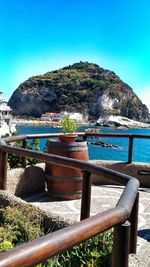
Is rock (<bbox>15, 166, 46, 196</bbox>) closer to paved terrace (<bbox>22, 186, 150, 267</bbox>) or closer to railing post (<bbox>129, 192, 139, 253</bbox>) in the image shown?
paved terrace (<bbox>22, 186, 150, 267</bbox>)

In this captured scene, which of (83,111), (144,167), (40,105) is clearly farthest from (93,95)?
(144,167)

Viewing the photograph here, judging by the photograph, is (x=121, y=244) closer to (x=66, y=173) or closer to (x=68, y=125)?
(x=66, y=173)

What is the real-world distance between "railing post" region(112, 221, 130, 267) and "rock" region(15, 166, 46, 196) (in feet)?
12.5

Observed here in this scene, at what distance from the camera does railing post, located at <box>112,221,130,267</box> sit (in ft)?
5.76

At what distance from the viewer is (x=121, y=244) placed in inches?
70.2

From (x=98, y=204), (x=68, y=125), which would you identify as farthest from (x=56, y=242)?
(x=68, y=125)

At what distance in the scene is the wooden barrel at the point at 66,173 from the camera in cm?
561

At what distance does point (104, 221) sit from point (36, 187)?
4490 mm

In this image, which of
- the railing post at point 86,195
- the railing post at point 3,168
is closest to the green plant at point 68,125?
the railing post at point 3,168

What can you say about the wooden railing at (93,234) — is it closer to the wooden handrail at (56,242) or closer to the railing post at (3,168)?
the wooden handrail at (56,242)

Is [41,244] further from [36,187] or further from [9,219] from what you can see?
[36,187]

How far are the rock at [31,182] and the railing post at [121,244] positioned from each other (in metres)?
3.80

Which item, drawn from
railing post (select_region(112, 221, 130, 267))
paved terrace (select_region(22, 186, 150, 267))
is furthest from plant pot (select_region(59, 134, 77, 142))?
railing post (select_region(112, 221, 130, 267))

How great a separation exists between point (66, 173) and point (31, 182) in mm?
607
